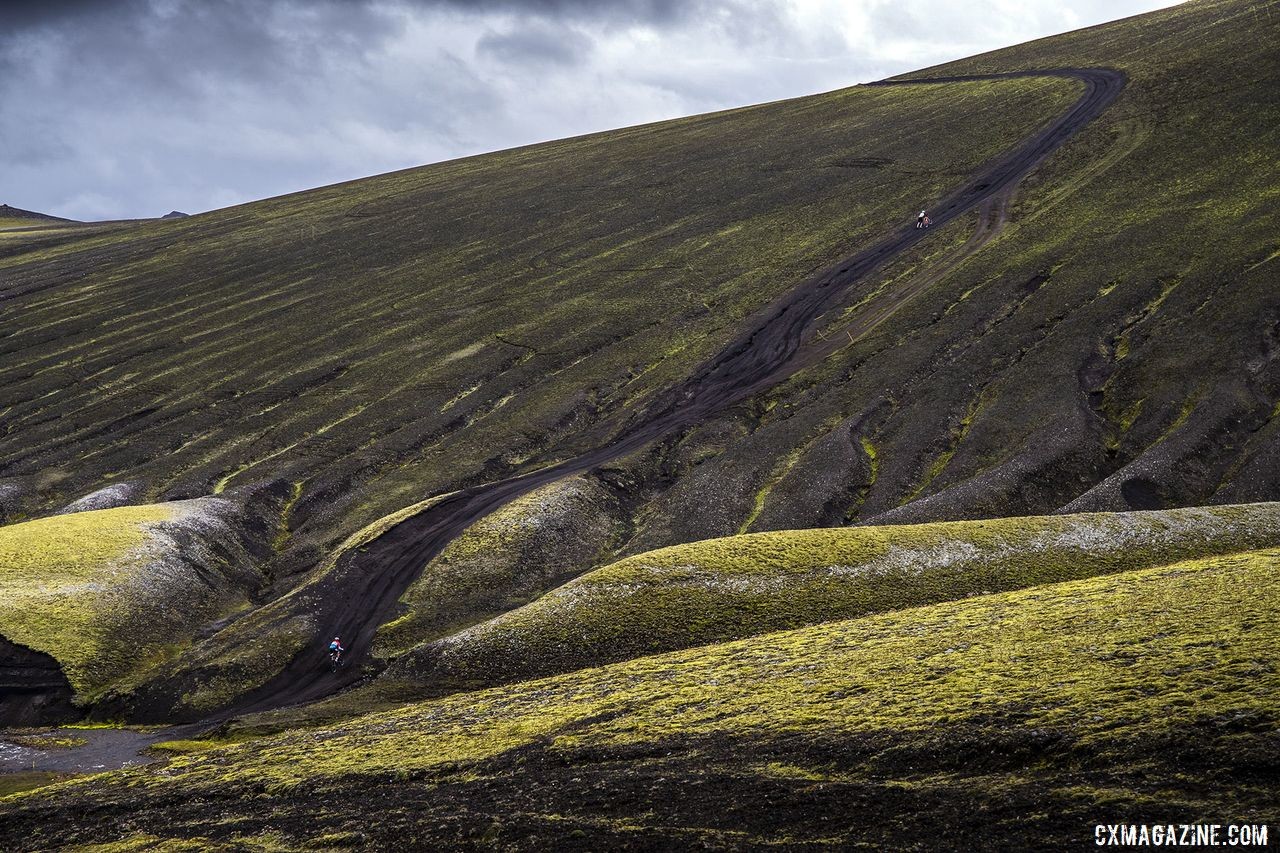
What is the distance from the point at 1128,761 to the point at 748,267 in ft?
337

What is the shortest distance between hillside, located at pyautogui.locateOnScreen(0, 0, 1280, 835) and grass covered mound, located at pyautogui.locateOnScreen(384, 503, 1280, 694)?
26cm

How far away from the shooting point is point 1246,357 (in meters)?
71.9

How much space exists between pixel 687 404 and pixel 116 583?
48.7 m

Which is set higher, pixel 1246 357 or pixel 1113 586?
pixel 1246 357

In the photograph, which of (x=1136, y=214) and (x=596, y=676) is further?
(x=1136, y=214)

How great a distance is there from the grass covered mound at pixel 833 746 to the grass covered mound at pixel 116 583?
20.6m

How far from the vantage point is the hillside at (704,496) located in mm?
27172

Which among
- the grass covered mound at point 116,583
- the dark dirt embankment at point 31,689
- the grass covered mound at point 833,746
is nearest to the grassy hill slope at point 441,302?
the grass covered mound at point 116,583

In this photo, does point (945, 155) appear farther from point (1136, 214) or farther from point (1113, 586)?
point (1113, 586)

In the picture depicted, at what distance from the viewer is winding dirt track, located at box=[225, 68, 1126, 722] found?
55025 millimetres

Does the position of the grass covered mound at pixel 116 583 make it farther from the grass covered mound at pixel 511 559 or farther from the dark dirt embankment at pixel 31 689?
the grass covered mound at pixel 511 559

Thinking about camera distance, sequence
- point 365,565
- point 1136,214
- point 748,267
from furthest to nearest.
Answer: point 748,267 → point 1136,214 → point 365,565

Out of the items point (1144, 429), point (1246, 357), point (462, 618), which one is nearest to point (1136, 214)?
point (1246, 357)

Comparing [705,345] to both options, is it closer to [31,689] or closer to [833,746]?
[31,689]
